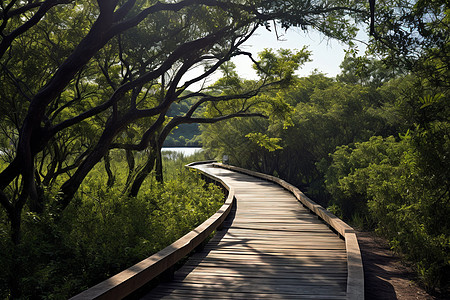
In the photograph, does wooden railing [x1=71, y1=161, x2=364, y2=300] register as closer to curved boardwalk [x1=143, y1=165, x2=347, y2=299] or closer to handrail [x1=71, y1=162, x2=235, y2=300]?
handrail [x1=71, y1=162, x2=235, y2=300]

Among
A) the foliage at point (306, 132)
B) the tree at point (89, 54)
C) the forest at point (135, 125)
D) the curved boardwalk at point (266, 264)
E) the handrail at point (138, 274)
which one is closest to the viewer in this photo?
the handrail at point (138, 274)

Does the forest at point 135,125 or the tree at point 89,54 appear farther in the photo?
the tree at point 89,54

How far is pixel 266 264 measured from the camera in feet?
20.0

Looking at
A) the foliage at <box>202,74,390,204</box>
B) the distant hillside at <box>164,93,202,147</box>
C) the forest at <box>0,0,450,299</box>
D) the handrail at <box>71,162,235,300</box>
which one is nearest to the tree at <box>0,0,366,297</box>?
the forest at <box>0,0,450,299</box>

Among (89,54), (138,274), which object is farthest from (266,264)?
(89,54)

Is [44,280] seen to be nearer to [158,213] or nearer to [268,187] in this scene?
[158,213]

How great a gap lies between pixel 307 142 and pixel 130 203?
70.4ft

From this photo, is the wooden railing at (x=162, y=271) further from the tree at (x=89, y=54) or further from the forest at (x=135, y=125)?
the tree at (x=89, y=54)

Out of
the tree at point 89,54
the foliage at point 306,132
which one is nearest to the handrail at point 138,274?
the tree at point 89,54

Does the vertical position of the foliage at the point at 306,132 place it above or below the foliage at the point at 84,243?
above

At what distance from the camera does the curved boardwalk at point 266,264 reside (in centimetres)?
487

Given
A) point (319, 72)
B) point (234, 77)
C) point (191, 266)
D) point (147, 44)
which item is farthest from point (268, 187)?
point (319, 72)

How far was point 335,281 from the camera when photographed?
5262mm

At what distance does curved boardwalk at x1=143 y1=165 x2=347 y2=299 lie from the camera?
16.0 ft
